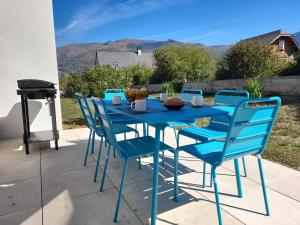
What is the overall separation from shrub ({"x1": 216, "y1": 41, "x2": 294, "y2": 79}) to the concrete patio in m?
8.80

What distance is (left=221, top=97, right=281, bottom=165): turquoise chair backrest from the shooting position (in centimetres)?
152

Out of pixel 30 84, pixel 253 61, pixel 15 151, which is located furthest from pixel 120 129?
pixel 253 61

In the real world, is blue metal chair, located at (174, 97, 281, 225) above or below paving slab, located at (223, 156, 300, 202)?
above

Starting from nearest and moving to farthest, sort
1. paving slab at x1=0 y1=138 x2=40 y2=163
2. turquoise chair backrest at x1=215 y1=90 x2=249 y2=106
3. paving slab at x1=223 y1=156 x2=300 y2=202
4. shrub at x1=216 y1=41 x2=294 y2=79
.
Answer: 1. paving slab at x1=223 y1=156 x2=300 y2=202
2. turquoise chair backrest at x1=215 y1=90 x2=249 y2=106
3. paving slab at x1=0 y1=138 x2=40 y2=163
4. shrub at x1=216 y1=41 x2=294 y2=79

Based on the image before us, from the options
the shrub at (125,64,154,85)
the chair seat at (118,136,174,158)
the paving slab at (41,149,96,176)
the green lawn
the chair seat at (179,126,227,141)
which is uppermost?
the shrub at (125,64,154,85)

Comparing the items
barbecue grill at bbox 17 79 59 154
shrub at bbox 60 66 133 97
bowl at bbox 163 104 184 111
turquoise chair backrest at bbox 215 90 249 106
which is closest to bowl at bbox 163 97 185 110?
bowl at bbox 163 104 184 111

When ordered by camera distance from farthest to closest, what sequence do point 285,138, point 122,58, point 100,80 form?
point 122,58
point 100,80
point 285,138

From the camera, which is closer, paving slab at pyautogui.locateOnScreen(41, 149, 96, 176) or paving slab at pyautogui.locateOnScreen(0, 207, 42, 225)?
paving slab at pyautogui.locateOnScreen(0, 207, 42, 225)

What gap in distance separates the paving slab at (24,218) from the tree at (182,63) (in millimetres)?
16427

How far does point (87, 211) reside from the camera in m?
1.92

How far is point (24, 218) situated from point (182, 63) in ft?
57.3

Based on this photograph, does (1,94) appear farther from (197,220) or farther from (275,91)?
(275,91)

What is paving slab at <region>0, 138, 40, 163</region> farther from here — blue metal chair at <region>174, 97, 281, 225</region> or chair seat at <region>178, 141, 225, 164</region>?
blue metal chair at <region>174, 97, 281, 225</region>

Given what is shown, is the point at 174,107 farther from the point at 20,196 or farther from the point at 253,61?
the point at 253,61
